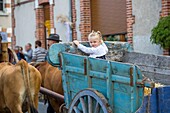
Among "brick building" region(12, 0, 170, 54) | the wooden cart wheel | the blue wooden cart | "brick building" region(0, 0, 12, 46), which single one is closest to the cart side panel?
the blue wooden cart

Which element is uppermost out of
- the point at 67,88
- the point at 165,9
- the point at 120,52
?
the point at 165,9

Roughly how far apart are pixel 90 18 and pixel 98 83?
10892 mm

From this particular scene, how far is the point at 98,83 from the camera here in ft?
20.6

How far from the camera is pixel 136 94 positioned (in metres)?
5.50

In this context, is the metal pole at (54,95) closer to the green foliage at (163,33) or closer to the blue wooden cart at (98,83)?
the blue wooden cart at (98,83)

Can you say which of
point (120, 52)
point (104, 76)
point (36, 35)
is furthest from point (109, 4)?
point (104, 76)

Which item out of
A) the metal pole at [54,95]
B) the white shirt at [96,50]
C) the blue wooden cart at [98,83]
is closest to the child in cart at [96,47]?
the white shirt at [96,50]

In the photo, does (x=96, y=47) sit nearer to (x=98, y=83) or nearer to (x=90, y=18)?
(x=98, y=83)

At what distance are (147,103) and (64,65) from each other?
2134 millimetres

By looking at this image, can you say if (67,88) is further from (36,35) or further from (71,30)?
(36,35)

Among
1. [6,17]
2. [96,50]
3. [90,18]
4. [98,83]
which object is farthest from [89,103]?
A: [6,17]

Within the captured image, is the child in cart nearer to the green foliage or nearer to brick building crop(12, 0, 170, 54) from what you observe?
the green foliage

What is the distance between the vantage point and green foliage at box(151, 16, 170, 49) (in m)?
11.4

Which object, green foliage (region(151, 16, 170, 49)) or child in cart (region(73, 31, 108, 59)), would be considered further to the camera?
green foliage (region(151, 16, 170, 49))
